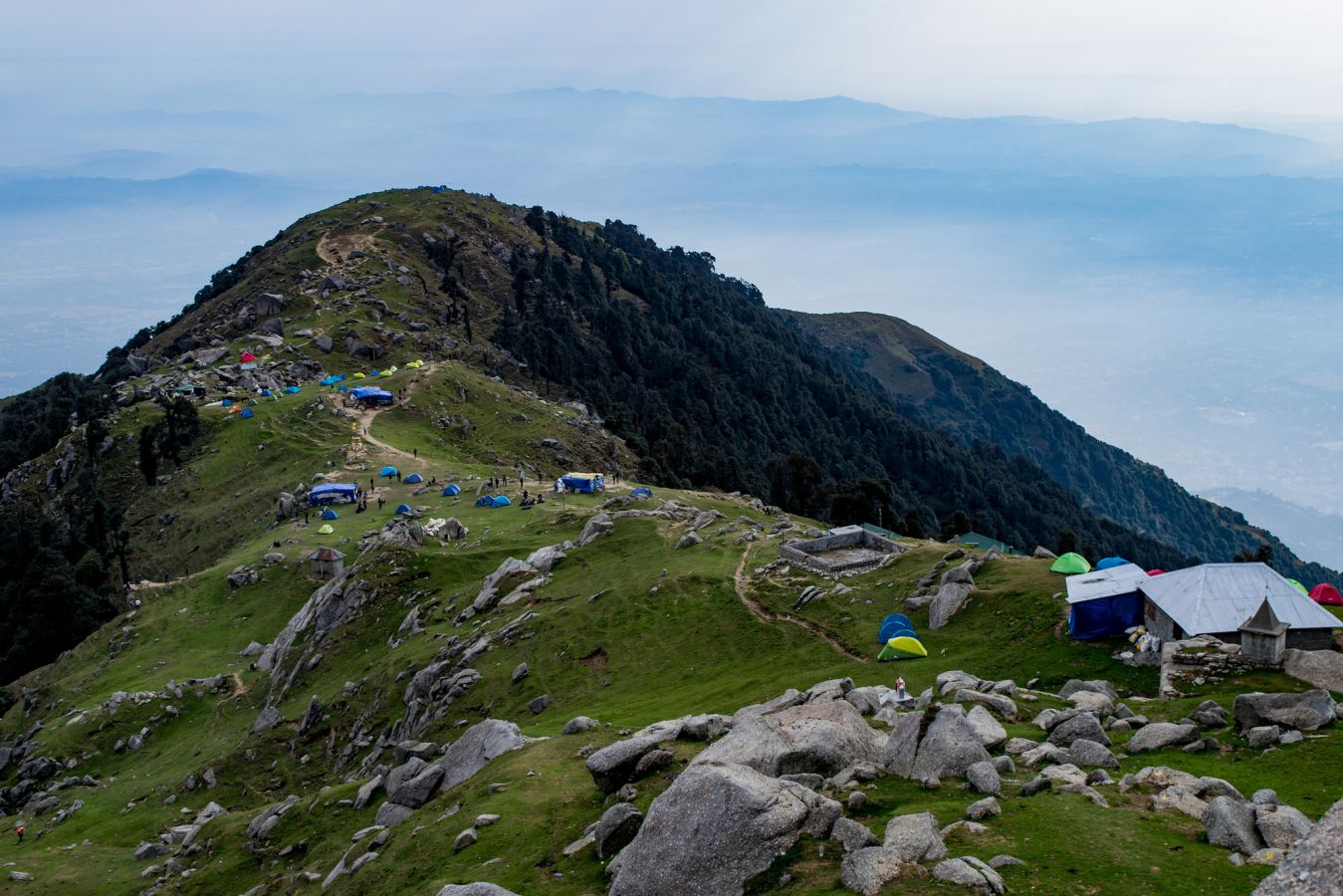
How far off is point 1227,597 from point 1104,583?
4586 millimetres

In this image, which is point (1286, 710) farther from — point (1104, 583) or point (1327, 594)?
point (1327, 594)

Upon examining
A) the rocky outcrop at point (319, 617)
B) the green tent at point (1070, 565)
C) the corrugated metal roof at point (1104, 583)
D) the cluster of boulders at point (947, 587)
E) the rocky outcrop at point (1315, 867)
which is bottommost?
the rocky outcrop at point (319, 617)

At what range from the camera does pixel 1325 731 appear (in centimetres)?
2423

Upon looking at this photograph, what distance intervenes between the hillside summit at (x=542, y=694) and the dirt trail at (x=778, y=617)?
211 millimetres

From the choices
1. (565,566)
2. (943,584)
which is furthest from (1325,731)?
(565,566)

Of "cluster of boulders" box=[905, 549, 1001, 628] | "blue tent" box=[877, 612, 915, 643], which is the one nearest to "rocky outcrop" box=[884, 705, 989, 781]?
"blue tent" box=[877, 612, 915, 643]

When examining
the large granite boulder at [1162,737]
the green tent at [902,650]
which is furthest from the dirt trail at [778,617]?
the large granite boulder at [1162,737]

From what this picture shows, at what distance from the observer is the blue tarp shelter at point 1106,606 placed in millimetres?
37062

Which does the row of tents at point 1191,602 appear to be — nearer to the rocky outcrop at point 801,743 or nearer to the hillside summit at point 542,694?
the hillside summit at point 542,694

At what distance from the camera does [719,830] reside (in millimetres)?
20672

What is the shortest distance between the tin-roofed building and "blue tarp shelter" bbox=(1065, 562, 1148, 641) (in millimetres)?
538

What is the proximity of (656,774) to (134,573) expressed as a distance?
80.8 m

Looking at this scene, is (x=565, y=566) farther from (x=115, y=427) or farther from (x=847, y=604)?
(x=115, y=427)

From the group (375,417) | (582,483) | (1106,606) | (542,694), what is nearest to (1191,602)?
(1106,606)
